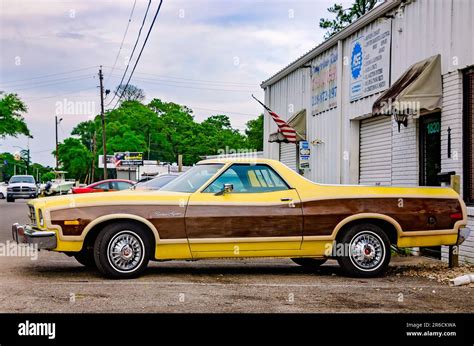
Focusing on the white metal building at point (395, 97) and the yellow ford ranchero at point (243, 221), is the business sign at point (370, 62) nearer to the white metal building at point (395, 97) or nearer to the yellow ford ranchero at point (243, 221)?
the white metal building at point (395, 97)

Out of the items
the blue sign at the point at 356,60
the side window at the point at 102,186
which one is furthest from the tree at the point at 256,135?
the blue sign at the point at 356,60

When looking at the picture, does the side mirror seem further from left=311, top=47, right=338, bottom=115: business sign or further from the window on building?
left=311, top=47, right=338, bottom=115: business sign

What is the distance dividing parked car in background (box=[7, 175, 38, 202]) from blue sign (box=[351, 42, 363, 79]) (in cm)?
3266

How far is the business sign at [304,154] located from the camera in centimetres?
2106

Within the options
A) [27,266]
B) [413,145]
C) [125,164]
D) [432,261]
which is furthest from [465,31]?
[125,164]

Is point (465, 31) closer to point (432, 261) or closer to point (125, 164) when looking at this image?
point (432, 261)

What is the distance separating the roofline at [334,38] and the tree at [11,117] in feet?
92.7

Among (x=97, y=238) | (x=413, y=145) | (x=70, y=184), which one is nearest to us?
→ (x=97, y=238)

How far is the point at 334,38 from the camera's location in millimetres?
19047

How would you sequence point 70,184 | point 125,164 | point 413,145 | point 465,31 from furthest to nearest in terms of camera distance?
point 125,164 < point 70,184 < point 413,145 < point 465,31

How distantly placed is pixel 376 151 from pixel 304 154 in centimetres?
450

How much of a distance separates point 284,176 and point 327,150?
9691 millimetres

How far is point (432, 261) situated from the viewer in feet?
41.7

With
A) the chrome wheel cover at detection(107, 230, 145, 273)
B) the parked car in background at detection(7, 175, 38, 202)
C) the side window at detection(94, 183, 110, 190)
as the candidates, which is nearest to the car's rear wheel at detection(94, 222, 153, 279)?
the chrome wheel cover at detection(107, 230, 145, 273)
